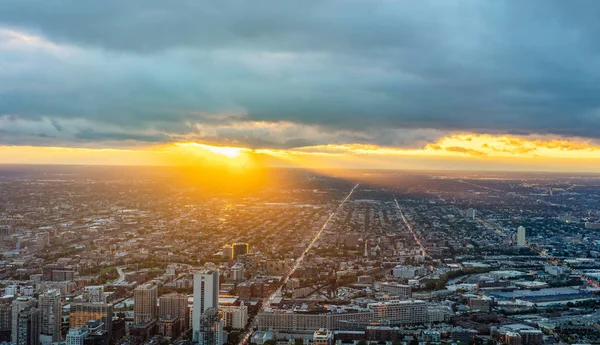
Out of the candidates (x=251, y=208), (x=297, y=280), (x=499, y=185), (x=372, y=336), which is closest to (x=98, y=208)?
(x=251, y=208)

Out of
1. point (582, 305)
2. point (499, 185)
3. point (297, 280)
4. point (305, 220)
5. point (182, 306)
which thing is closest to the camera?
point (182, 306)

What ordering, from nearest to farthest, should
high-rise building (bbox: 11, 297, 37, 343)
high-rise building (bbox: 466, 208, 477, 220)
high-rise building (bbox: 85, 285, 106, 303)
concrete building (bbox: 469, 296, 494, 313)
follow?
high-rise building (bbox: 11, 297, 37, 343) < high-rise building (bbox: 85, 285, 106, 303) < concrete building (bbox: 469, 296, 494, 313) < high-rise building (bbox: 466, 208, 477, 220)

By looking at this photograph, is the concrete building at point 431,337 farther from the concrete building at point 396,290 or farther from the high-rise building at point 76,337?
the high-rise building at point 76,337

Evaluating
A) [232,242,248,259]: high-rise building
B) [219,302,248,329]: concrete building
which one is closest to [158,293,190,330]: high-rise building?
[219,302,248,329]: concrete building

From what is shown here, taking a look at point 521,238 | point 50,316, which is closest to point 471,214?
point 521,238

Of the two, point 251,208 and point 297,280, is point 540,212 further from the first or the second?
point 297,280

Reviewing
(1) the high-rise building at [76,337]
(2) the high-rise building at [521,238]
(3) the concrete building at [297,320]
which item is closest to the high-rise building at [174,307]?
(3) the concrete building at [297,320]

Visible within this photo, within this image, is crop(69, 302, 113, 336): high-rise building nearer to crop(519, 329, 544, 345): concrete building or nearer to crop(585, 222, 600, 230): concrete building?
crop(519, 329, 544, 345): concrete building
